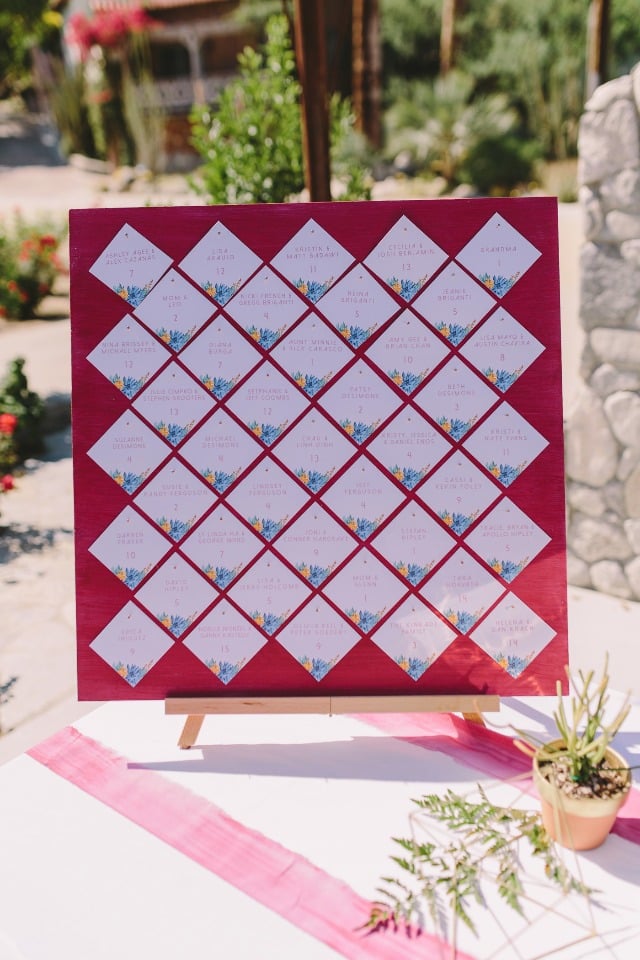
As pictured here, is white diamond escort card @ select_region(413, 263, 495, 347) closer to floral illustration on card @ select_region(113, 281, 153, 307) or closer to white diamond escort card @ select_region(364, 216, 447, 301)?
white diamond escort card @ select_region(364, 216, 447, 301)

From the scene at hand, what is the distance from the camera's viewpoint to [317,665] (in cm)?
247

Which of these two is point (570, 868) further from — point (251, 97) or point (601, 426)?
point (251, 97)

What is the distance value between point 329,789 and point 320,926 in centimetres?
47

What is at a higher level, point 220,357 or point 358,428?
point 220,357

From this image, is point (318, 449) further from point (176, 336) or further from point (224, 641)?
point (224, 641)

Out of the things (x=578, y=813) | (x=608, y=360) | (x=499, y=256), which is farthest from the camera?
(x=608, y=360)

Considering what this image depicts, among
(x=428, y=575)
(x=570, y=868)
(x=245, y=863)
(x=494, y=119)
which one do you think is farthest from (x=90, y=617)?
(x=494, y=119)

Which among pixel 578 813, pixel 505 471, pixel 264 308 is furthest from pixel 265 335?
pixel 578 813

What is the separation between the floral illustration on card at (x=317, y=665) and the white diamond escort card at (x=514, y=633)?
0.43m

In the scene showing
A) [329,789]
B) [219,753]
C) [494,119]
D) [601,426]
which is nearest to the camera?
[329,789]

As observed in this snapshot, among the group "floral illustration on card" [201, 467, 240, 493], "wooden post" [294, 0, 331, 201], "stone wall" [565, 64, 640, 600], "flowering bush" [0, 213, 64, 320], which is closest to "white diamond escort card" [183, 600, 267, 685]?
"floral illustration on card" [201, 467, 240, 493]

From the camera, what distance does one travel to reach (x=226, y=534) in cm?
247

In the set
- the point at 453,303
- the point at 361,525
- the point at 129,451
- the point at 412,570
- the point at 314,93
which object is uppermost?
the point at 314,93

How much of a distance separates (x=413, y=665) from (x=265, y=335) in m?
1.05
